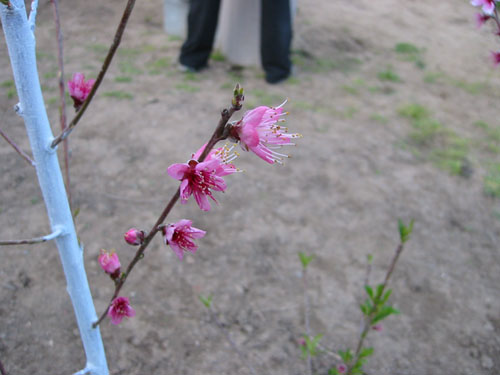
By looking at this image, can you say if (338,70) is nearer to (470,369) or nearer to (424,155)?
(424,155)

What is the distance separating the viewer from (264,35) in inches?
190

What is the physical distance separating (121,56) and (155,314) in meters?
3.56

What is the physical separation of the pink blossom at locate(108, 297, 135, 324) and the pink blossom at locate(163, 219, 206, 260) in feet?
0.93

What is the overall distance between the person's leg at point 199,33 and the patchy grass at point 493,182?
3.15 m

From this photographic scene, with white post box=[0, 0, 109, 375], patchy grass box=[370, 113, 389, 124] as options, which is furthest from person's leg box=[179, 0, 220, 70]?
white post box=[0, 0, 109, 375]

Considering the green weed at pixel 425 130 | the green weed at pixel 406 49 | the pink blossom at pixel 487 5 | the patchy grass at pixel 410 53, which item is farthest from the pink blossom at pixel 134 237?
the green weed at pixel 406 49

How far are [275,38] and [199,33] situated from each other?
85cm

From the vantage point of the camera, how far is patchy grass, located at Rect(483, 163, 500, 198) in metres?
3.64

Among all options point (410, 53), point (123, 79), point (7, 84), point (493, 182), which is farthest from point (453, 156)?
point (7, 84)

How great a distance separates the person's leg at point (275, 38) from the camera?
4680mm

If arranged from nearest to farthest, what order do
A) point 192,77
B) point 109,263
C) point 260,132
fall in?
1. point 260,132
2. point 109,263
3. point 192,77

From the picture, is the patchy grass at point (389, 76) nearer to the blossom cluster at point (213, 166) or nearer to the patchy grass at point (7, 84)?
the patchy grass at point (7, 84)

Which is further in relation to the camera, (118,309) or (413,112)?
(413,112)

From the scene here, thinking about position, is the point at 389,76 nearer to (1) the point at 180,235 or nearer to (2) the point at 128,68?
(2) the point at 128,68
